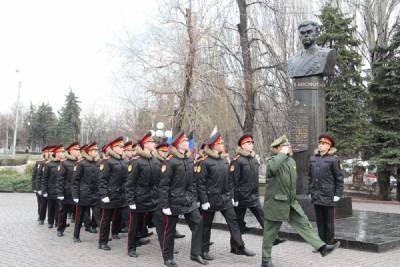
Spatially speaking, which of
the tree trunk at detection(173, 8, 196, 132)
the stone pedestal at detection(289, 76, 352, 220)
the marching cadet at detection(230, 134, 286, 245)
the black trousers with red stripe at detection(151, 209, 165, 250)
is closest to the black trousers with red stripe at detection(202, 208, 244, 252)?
the marching cadet at detection(230, 134, 286, 245)

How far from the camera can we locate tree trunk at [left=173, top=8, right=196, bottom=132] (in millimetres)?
16984

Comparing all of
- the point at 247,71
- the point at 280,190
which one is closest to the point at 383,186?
the point at 247,71

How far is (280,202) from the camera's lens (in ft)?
20.8

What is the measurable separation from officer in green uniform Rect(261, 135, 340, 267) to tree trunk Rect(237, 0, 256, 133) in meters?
12.4

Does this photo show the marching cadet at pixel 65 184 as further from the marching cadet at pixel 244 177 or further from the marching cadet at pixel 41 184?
the marching cadet at pixel 244 177

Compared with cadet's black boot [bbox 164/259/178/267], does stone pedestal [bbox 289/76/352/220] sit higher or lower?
higher

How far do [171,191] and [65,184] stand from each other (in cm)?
394

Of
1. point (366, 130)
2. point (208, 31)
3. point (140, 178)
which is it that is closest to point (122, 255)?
point (140, 178)

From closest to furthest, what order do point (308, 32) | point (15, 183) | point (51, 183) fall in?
point (51, 183)
point (308, 32)
point (15, 183)

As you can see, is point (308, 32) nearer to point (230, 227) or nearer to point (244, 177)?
point (244, 177)

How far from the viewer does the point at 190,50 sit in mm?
17031

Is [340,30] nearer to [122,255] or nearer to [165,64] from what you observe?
[165,64]

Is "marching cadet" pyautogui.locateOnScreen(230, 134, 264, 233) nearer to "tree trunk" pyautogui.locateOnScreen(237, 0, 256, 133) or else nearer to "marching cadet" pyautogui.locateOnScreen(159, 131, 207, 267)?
"marching cadet" pyautogui.locateOnScreen(159, 131, 207, 267)

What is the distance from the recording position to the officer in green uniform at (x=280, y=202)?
20.6 feet
